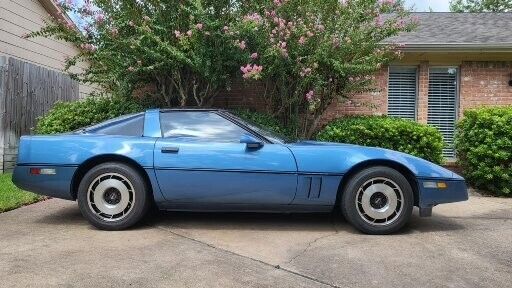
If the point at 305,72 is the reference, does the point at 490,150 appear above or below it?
below

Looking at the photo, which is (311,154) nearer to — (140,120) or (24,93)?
(140,120)

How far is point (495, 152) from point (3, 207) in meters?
6.69

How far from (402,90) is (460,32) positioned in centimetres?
177

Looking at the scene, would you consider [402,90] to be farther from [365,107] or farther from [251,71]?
[251,71]

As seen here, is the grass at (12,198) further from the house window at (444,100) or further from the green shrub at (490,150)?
the house window at (444,100)

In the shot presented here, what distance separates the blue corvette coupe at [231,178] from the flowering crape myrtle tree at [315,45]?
2680 millimetres

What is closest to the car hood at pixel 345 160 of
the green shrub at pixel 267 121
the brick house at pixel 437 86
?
the green shrub at pixel 267 121

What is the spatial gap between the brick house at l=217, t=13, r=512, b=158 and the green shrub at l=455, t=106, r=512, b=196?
5.54 ft

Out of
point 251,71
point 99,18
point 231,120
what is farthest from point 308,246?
point 99,18

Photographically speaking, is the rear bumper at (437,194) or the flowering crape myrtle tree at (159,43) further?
the flowering crape myrtle tree at (159,43)

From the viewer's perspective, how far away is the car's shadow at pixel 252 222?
16.0 feet

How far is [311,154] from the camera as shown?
184 inches

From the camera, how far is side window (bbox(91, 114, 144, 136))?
4.96m

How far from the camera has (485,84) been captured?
9.25 meters
